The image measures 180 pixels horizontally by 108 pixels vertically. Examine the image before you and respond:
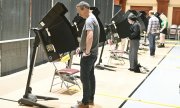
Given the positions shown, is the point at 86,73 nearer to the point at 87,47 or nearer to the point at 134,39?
the point at 87,47

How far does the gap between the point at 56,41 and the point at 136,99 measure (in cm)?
202

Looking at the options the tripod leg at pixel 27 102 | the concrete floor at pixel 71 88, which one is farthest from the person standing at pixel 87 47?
the tripod leg at pixel 27 102

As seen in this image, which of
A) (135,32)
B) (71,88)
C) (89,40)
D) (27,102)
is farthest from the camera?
(135,32)

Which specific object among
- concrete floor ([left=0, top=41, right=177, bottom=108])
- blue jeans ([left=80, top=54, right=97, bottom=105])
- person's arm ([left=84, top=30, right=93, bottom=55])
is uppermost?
person's arm ([left=84, top=30, right=93, bottom=55])

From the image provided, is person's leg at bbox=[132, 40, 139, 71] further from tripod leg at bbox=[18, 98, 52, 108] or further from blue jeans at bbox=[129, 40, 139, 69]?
tripod leg at bbox=[18, 98, 52, 108]

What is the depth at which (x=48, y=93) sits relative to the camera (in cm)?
694

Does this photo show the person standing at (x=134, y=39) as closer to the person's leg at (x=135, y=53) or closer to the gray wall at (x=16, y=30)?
the person's leg at (x=135, y=53)

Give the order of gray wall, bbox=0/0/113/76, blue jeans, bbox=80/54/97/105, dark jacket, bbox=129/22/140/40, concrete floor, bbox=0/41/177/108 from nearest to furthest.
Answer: blue jeans, bbox=80/54/97/105
concrete floor, bbox=0/41/177/108
gray wall, bbox=0/0/113/76
dark jacket, bbox=129/22/140/40

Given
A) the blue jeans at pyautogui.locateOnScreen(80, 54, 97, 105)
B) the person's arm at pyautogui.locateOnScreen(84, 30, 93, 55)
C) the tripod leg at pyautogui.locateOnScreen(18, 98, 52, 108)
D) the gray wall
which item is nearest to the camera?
the person's arm at pyautogui.locateOnScreen(84, 30, 93, 55)

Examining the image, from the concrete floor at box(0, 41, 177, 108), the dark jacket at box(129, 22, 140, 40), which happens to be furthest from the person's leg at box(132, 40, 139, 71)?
the concrete floor at box(0, 41, 177, 108)

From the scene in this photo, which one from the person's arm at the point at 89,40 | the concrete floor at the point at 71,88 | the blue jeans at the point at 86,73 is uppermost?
the person's arm at the point at 89,40

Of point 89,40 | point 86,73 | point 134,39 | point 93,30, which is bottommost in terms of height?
point 86,73

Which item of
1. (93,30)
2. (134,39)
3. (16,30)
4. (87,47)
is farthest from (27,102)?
(134,39)

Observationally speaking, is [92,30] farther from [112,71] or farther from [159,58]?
[159,58]
